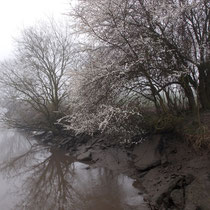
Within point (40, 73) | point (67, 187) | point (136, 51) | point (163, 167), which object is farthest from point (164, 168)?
point (40, 73)

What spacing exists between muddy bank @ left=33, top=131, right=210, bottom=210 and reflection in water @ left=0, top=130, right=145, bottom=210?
48 cm

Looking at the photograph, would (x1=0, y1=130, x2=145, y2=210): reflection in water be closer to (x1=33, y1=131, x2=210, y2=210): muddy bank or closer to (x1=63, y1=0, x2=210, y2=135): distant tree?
(x1=33, y1=131, x2=210, y2=210): muddy bank

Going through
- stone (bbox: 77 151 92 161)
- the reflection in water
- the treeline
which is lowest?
the reflection in water

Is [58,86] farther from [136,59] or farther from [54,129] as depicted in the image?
[136,59]

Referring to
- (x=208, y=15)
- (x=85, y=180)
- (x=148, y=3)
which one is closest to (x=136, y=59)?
(x=148, y=3)

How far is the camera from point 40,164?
430 inches

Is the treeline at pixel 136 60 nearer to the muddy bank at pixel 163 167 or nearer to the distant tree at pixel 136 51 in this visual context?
the distant tree at pixel 136 51

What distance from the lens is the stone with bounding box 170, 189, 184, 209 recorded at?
482cm

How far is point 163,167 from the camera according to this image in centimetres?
684

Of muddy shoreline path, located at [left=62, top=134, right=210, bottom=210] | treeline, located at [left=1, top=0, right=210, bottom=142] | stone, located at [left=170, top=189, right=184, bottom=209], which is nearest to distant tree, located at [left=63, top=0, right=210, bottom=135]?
treeline, located at [left=1, top=0, right=210, bottom=142]

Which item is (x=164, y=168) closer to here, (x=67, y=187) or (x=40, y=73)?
(x=67, y=187)

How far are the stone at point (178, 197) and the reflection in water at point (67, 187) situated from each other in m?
1.02

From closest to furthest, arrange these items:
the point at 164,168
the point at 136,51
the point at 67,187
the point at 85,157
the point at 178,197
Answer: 1. the point at 178,197
2. the point at 164,168
3. the point at 136,51
4. the point at 67,187
5. the point at 85,157

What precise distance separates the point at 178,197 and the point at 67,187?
15.0 feet
